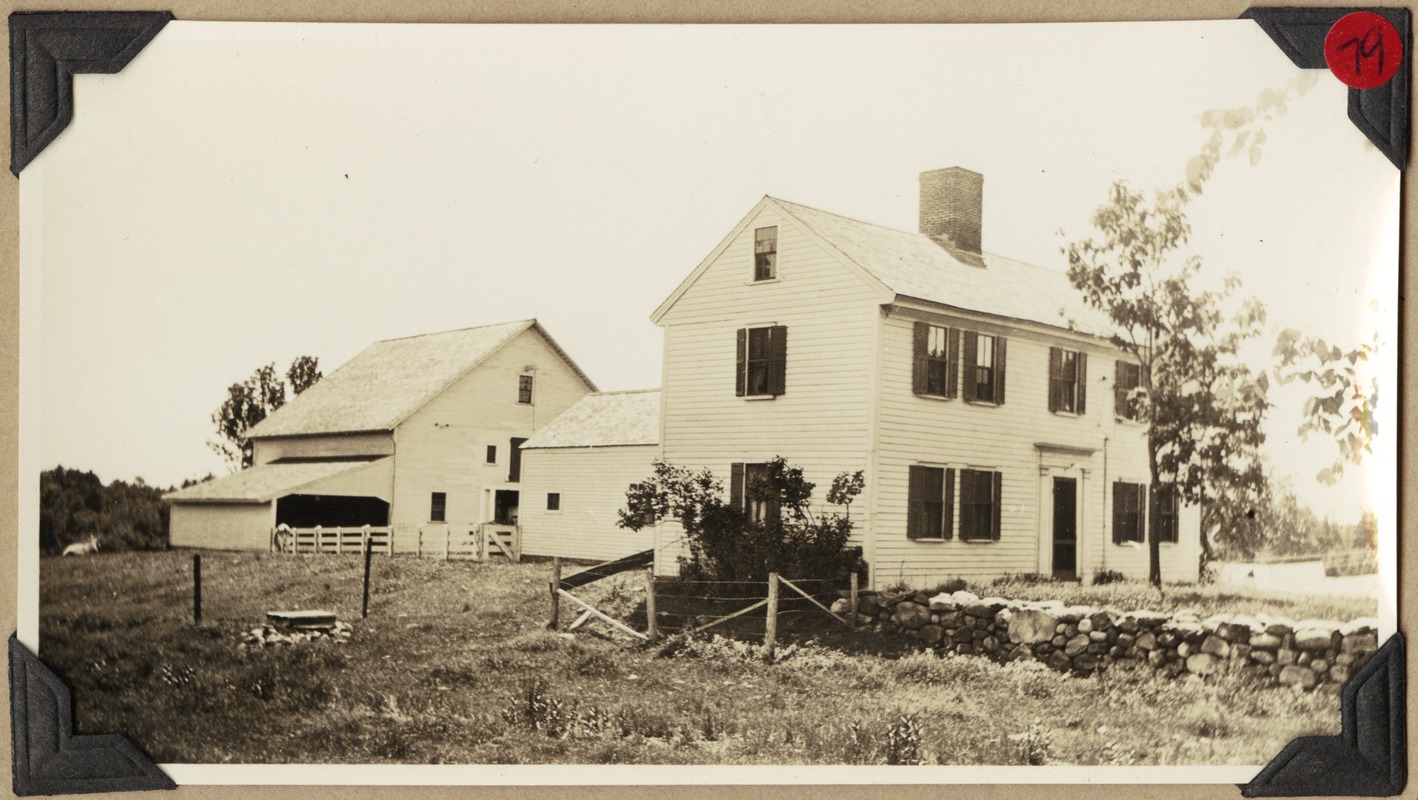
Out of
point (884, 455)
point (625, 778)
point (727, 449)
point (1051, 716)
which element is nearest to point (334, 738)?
point (625, 778)

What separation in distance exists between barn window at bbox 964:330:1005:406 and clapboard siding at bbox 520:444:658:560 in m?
2.15

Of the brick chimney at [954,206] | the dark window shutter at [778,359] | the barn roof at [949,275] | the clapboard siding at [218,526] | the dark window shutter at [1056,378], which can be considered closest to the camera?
the brick chimney at [954,206]

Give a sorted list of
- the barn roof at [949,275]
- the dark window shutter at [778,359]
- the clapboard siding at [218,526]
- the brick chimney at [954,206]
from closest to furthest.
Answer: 1. the brick chimney at [954,206]
2. the clapboard siding at [218,526]
3. the barn roof at [949,275]
4. the dark window shutter at [778,359]

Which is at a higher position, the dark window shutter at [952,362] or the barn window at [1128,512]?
the dark window shutter at [952,362]

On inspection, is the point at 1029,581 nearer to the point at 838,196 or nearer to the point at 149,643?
the point at 838,196

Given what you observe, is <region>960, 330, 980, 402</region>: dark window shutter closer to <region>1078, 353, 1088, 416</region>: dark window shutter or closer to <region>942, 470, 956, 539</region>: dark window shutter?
<region>942, 470, 956, 539</region>: dark window shutter

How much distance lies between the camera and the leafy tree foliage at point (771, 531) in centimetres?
644

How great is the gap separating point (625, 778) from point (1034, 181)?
14.8 feet

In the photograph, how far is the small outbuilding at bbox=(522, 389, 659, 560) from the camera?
6523mm

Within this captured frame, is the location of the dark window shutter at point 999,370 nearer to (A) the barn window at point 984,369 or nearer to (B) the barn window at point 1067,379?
(A) the barn window at point 984,369

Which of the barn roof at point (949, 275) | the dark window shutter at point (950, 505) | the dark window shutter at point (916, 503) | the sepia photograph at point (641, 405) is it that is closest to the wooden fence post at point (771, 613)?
the sepia photograph at point (641, 405)

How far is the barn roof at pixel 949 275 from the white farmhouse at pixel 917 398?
0.01m

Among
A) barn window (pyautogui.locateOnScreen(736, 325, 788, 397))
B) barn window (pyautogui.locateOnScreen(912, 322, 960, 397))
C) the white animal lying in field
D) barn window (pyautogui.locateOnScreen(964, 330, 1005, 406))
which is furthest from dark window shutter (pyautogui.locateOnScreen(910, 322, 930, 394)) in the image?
the white animal lying in field

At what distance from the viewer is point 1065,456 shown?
6.62 m
